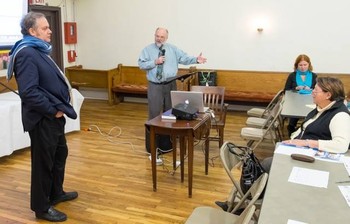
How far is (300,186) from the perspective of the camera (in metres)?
1.89

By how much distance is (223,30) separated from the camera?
6.89m

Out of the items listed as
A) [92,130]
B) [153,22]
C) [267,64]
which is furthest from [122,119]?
[267,64]

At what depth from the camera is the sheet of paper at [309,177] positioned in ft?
6.33

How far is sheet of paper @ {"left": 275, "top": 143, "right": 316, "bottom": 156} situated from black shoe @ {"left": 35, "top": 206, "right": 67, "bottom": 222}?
180cm

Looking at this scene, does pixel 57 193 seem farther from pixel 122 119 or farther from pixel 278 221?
pixel 122 119

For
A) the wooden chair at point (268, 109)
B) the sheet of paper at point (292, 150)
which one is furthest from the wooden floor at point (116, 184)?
the sheet of paper at point (292, 150)

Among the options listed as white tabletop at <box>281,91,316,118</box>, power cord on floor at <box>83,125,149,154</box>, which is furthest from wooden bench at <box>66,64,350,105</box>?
white tabletop at <box>281,91,316,118</box>

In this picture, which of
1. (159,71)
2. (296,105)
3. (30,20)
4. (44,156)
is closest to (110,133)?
(159,71)

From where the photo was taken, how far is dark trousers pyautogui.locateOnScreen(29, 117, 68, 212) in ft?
8.91

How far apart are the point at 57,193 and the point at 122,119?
322 cm

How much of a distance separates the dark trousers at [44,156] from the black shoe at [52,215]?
0.04 meters

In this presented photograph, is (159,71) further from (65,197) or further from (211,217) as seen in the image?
(211,217)

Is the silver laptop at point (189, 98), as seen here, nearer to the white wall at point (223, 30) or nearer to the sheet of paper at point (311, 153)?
the sheet of paper at point (311, 153)

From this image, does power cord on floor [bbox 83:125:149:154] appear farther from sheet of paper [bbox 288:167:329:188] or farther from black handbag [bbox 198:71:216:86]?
sheet of paper [bbox 288:167:329:188]
